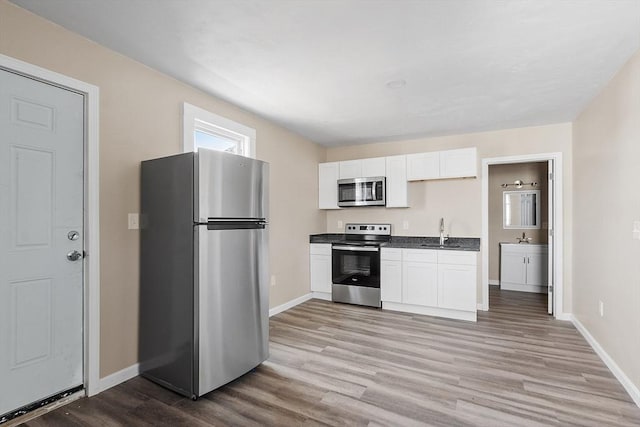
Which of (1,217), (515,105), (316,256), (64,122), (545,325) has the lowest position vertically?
(545,325)

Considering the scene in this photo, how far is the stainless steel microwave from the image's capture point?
4.60 metres

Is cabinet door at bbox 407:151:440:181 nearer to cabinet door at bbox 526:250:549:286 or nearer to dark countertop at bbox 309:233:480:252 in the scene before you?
dark countertop at bbox 309:233:480:252

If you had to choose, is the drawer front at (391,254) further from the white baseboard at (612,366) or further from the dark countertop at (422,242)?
the white baseboard at (612,366)

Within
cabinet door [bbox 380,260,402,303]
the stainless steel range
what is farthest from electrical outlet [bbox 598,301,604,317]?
the stainless steel range

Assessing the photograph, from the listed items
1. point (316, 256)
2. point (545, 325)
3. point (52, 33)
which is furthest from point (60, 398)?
point (545, 325)

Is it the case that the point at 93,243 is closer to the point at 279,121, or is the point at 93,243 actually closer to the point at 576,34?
the point at 279,121

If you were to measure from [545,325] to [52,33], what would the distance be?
206 inches

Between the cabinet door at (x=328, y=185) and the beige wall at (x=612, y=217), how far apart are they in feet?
9.97

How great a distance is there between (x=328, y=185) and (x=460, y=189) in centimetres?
194

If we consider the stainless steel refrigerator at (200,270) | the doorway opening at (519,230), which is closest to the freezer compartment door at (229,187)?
the stainless steel refrigerator at (200,270)

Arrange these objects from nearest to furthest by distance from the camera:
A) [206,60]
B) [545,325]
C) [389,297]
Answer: [206,60] → [545,325] → [389,297]

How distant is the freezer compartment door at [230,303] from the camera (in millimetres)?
2162

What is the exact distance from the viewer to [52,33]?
6.59ft

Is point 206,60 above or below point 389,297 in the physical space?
above
